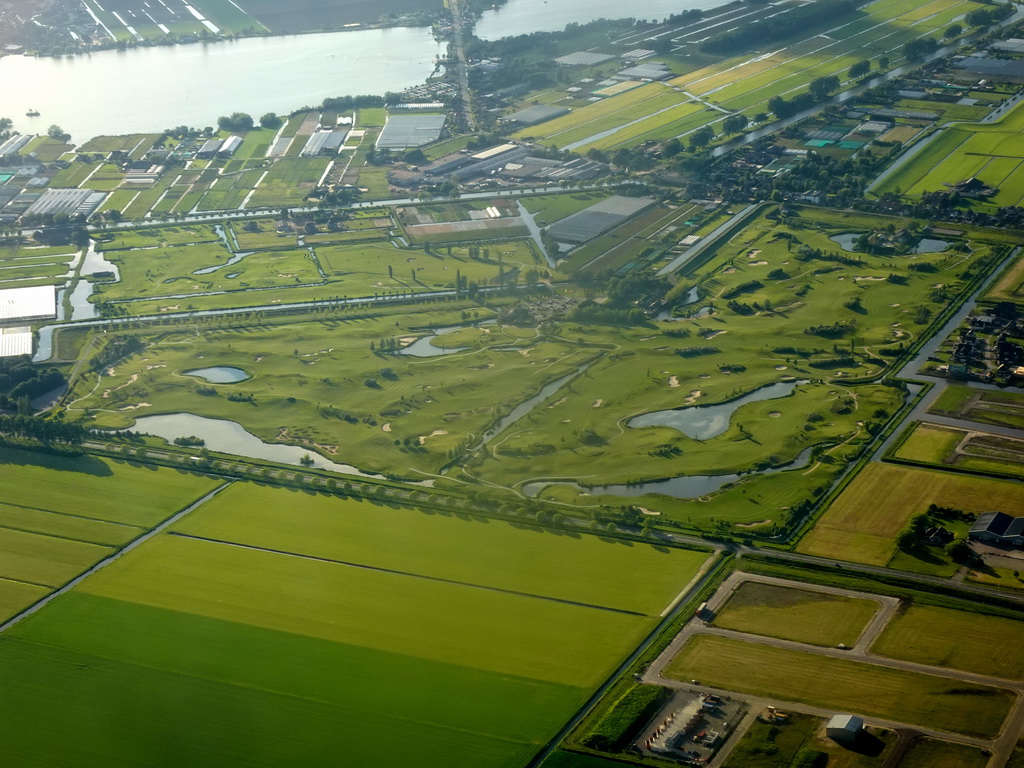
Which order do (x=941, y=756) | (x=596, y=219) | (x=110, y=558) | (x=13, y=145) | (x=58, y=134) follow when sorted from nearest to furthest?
(x=941, y=756)
(x=110, y=558)
(x=596, y=219)
(x=13, y=145)
(x=58, y=134)

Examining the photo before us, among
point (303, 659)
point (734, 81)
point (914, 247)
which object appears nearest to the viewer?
Answer: point (303, 659)

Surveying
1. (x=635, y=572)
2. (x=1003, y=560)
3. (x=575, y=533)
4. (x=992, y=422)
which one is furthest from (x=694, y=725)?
(x=992, y=422)

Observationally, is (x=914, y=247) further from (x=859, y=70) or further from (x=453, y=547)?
(x=453, y=547)

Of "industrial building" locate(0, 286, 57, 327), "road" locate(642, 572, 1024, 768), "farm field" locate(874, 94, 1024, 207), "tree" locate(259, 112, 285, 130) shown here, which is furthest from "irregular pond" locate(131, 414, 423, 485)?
"tree" locate(259, 112, 285, 130)

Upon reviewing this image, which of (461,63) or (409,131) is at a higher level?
(461,63)

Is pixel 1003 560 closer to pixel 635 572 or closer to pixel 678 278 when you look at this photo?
pixel 635 572

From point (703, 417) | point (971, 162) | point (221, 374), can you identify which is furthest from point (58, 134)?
point (971, 162)

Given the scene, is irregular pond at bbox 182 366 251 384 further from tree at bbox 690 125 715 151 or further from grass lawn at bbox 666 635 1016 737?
tree at bbox 690 125 715 151
